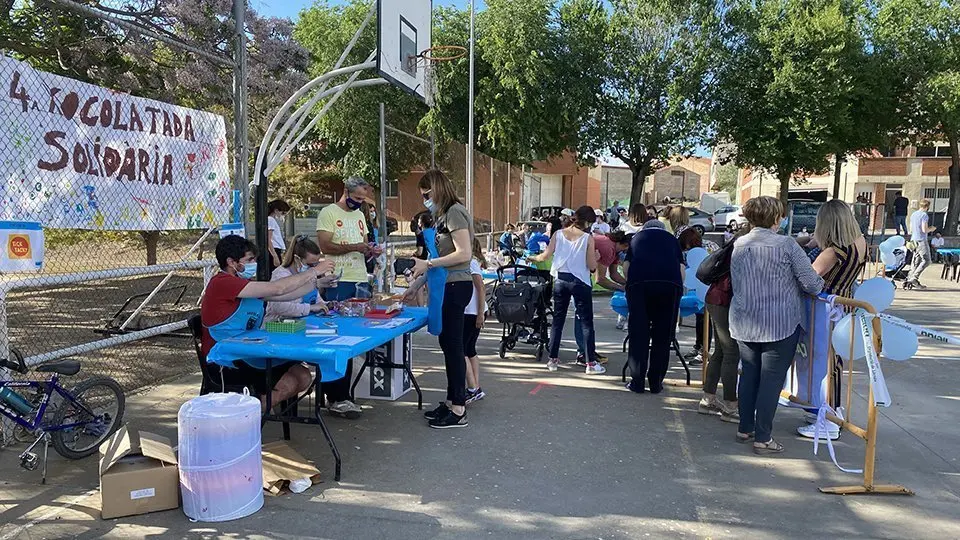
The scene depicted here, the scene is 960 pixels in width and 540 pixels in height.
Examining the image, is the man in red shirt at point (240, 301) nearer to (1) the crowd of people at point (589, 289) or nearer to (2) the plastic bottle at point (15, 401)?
(1) the crowd of people at point (589, 289)

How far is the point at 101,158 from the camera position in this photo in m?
4.78

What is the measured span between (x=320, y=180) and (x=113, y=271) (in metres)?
25.4

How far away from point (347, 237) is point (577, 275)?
222 cm

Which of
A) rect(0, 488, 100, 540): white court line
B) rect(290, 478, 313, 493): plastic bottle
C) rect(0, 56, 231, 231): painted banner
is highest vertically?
rect(0, 56, 231, 231): painted banner

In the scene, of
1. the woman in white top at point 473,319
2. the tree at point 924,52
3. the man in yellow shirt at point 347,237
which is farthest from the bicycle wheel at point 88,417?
the tree at point 924,52

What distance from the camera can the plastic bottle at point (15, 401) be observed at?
3684 mm

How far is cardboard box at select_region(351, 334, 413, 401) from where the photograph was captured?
5445 mm

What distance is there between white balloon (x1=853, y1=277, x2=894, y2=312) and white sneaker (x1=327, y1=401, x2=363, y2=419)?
363 cm

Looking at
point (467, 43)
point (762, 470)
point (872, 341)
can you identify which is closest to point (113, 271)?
point (762, 470)

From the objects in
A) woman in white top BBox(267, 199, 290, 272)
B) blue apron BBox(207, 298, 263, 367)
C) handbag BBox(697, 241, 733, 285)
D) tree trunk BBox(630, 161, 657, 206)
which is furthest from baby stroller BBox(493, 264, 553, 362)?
tree trunk BBox(630, 161, 657, 206)

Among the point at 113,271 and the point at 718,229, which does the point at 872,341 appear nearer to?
the point at 113,271

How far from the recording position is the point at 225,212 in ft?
20.6

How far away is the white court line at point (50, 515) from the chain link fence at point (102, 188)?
104cm

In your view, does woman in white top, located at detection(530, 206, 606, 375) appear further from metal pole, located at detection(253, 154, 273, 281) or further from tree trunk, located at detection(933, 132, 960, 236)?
tree trunk, located at detection(933, 132, 960, 236)
